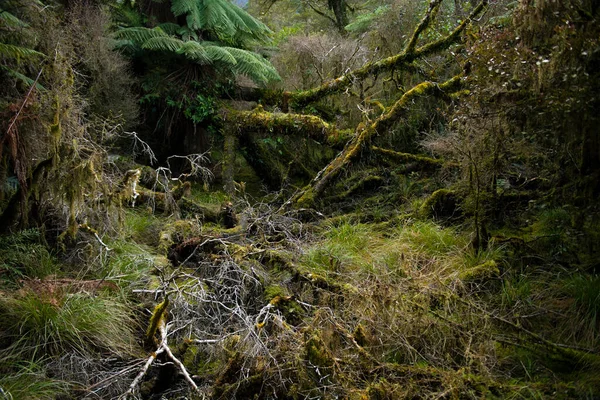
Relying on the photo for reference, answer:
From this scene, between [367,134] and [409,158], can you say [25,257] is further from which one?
[409,158]

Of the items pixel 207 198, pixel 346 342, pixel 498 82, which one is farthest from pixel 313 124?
pixel 346 342

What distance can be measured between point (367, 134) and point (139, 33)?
4.67 m

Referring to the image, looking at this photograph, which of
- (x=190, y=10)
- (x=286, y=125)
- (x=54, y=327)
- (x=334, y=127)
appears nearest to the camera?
(x=54, y=327)

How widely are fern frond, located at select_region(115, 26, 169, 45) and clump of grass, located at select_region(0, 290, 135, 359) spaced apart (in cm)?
630

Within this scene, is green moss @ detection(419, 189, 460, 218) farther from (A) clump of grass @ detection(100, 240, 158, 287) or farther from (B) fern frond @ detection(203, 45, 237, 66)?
(B) fern frond @ detection(203, 45, 237, 66)

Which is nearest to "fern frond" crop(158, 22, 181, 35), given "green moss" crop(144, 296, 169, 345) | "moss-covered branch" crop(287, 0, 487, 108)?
"moss-covered branch" crop(287, 0, 487, 108)

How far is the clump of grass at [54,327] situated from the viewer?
363 cm

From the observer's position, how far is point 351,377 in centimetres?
328

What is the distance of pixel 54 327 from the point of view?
368cm

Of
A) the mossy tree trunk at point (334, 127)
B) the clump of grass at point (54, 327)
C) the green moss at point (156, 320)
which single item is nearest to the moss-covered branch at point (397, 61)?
the mossy tree trunk at point (334, 127)

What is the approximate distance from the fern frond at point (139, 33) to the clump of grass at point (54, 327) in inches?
248

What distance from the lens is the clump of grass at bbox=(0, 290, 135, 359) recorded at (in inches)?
143

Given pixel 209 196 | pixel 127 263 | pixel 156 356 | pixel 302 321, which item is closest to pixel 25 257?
pixel 127 263

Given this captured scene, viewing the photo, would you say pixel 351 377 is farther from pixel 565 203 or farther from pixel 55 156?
pixel 55 156
